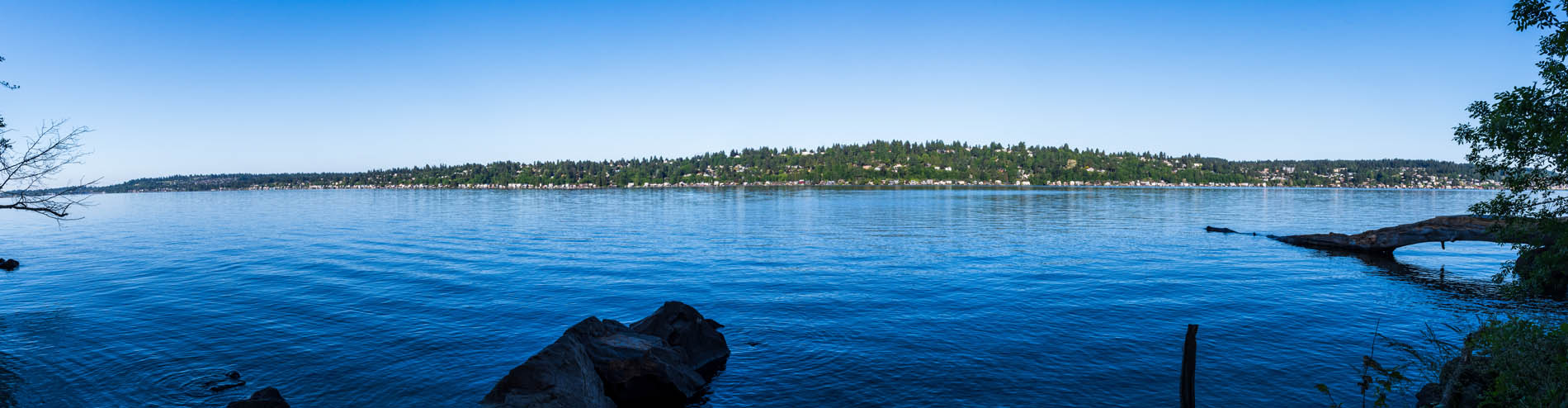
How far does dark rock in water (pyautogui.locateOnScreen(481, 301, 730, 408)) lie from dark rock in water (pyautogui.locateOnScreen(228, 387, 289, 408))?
14.5 feet

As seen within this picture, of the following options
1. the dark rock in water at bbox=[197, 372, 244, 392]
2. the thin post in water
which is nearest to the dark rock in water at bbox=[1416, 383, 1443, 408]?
the thin post in water

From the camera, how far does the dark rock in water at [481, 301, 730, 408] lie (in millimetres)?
15367

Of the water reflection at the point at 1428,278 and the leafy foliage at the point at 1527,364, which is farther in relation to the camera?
the water reflection at the point at 1428,278

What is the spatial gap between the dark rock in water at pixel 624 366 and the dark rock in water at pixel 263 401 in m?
4.41

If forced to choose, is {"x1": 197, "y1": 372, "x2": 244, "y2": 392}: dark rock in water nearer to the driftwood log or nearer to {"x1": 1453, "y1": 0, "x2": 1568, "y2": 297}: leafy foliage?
{"x1": 1453, "y1": 0, "x2": 1568, "y2": 297}: leafy foliage

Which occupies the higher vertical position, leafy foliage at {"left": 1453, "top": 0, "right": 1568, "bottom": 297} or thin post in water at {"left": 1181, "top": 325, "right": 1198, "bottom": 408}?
leafy foliage at {"left": 1453, "top": 0, "right": 1568, "bottom": 297}

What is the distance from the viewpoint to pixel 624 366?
1842 cm

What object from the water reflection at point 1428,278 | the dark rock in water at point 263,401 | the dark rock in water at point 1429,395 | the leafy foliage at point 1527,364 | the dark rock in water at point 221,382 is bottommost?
the water reflection at point 1428,278

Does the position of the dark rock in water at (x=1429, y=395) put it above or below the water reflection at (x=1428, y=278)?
above

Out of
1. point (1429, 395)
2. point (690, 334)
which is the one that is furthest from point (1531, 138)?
point (690, 334)

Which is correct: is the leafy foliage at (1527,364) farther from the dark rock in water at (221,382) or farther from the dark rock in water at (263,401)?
the dark rock in water at (221,382)

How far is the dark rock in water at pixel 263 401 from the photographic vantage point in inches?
564

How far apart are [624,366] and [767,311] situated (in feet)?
39.5

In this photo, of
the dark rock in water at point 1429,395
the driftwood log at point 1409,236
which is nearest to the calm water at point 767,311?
the dark rock in water at point 1429,395
